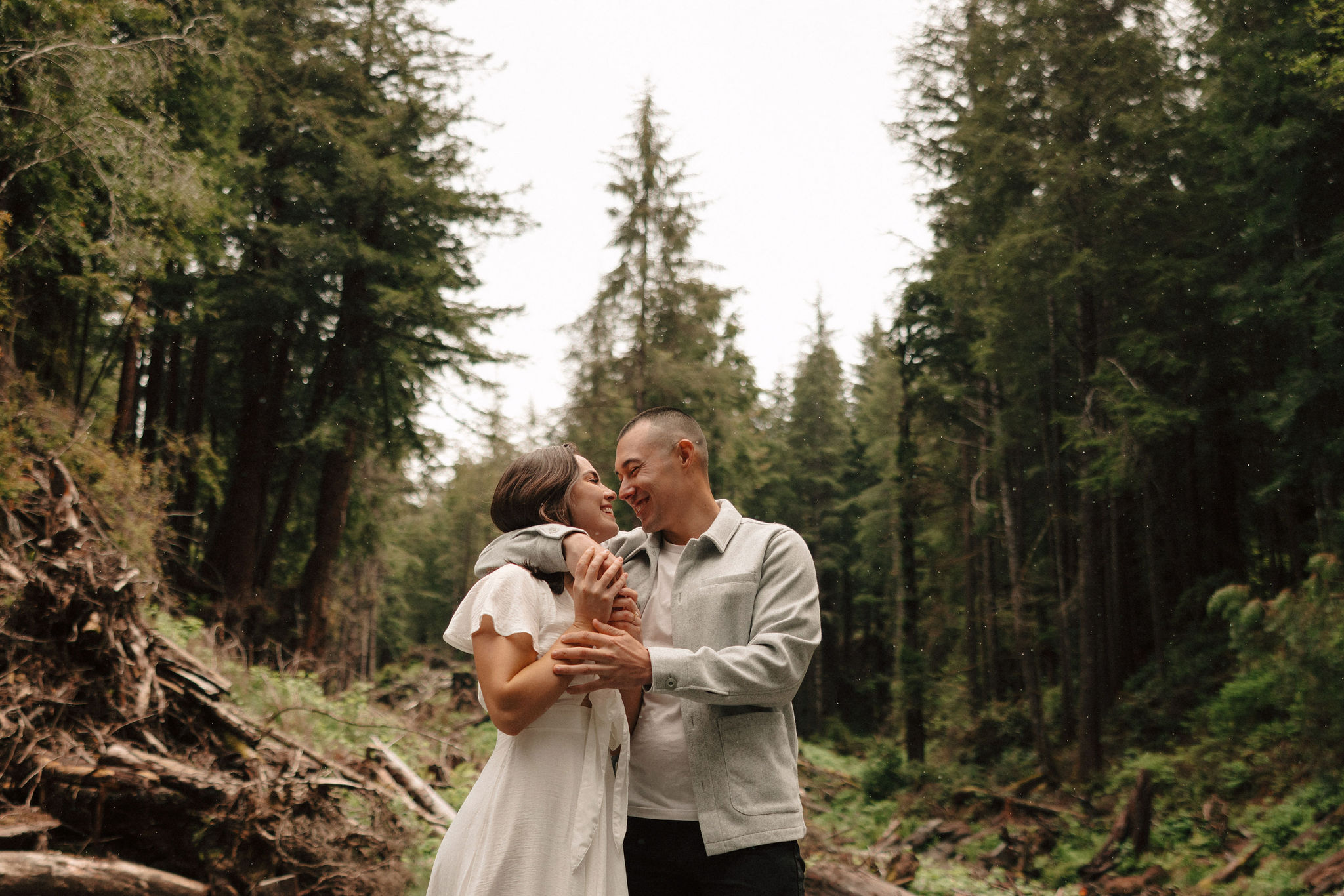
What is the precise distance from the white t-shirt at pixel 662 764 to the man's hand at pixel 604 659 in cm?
30

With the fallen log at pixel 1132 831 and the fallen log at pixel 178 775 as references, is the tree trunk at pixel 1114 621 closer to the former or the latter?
the fallen log at pixel 1132 831

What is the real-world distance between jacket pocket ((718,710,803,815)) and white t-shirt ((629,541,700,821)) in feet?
0.43

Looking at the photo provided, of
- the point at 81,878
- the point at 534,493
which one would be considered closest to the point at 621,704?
the point at 534,493

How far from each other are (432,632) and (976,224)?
3656cm

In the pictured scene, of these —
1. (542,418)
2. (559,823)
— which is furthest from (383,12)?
(559,823)

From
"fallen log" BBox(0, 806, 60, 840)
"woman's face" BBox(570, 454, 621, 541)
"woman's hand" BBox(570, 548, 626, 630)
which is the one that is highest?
"woman's face" BBox(570, 454, 621, 541)

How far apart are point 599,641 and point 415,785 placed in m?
7.15

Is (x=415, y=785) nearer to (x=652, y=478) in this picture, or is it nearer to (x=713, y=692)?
(x=652, y=478)

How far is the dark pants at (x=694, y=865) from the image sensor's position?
8.08ft

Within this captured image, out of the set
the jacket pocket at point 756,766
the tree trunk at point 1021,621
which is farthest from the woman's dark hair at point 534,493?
the tree trunk at point 1021,621

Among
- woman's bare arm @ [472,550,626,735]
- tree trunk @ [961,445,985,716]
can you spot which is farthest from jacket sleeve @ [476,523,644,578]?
tree trunk @ [961,445,985,716]

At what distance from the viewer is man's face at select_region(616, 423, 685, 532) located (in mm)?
3027

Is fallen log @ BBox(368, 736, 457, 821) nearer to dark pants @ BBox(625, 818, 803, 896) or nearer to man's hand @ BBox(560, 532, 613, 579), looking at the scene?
dark pants @ BBox(625, 818, 803, 896)

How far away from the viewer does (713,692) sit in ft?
7.71
